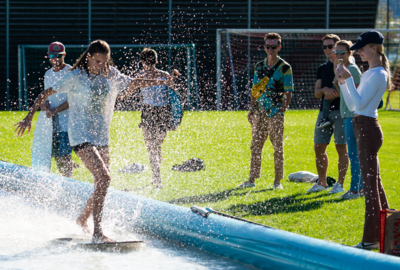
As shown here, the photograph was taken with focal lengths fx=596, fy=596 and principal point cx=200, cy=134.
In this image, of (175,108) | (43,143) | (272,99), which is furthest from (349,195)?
(43,143)

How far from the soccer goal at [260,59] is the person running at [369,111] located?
15.4 metres

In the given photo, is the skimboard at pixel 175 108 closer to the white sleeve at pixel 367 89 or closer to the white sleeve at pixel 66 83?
the white sleeve at pixel 66 83

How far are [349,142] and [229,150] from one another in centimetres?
477

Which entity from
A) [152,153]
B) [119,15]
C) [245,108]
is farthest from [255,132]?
[119,15]

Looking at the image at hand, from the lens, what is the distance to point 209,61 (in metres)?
22.2

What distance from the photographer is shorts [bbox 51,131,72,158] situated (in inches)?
292

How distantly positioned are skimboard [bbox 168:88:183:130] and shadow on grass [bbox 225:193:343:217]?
1.72 meters

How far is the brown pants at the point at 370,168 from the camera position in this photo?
183 inches

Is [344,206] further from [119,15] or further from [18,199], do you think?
[119,15]

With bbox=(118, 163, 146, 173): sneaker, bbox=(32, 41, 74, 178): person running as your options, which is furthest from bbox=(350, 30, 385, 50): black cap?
bbox=(118, 163, 146, 173): sneaker

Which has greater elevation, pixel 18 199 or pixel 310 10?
pixel 310 10

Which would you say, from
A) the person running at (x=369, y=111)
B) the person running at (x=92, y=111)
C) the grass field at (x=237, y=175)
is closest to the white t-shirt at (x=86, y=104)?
the person running at (x=92, y=111)

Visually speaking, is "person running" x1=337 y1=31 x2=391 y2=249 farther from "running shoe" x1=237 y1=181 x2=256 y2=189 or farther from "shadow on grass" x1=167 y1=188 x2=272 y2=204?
"running shoe" x1=237 y1=181 x2=256 y2=189

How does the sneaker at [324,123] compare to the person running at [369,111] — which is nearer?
the person running at [369,111]
